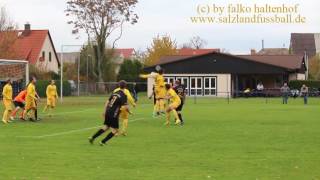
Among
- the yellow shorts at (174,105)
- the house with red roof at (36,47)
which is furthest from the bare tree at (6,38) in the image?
the yellow shorts at (174,105)

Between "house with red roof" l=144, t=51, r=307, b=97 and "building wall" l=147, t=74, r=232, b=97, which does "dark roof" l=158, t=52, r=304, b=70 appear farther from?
"building wall" l=147, t=74, r=232, b=97

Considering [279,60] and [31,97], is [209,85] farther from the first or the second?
[31,97]

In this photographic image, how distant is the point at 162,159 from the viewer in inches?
570

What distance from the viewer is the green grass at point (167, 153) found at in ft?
40.5

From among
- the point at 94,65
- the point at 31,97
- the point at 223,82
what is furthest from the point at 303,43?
the point at 31,97

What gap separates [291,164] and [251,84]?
6306 cm

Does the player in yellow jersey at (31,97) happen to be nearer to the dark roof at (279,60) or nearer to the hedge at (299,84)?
the hedge at (299,84)

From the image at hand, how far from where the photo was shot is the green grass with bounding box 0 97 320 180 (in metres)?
12.4

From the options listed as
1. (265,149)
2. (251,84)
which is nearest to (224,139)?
(265,149)

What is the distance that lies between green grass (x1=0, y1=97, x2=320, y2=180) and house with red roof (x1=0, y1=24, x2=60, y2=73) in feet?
203

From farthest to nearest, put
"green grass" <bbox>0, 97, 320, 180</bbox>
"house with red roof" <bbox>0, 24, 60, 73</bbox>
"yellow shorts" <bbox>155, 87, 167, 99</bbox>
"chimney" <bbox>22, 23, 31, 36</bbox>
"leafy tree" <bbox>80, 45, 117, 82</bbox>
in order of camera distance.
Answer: "chimney" <bbox>22, 23, 31, 36</bbox>, "leafy tree" <bbox>80, 45, 117, 82</bbox>, "house with red roof" <bbox>0, 24, 60, 73</bbox>, "yellow shorts" <bbox>155, 87, 167, 99</bbox>, "green grass" <bbox>0, 97, 320, 180</bbox>

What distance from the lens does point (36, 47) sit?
8650cm

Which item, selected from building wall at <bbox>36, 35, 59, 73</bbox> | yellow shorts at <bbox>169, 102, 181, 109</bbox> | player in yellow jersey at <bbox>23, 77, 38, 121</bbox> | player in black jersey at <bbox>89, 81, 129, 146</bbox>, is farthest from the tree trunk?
player in black jersey at <bbox>89, 81, 129, 146</bbox>

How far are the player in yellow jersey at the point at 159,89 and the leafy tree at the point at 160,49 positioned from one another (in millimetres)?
68189
